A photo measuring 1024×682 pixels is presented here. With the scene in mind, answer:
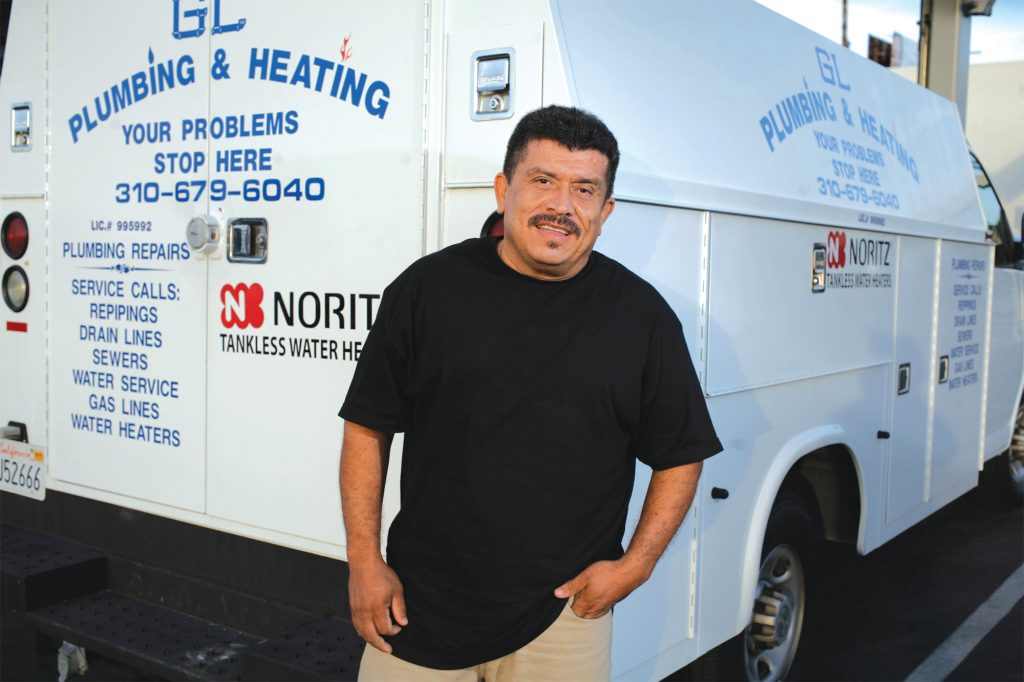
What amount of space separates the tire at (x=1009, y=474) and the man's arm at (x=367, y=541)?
19.2 feet

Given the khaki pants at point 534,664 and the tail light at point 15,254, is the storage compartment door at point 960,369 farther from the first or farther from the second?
the tail light at point 15,254

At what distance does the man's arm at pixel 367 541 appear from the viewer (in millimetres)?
1979

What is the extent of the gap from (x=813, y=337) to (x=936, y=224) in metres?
1.61

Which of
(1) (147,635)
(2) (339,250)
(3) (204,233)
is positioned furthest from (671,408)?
(1) (147,635)

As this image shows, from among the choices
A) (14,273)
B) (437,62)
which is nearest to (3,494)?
(14,273)

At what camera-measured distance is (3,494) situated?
3746 mm

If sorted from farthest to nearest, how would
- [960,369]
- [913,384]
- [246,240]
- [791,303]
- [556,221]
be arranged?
[960,369] < [913,384] < [791,303] < [246,240] < [556,221]

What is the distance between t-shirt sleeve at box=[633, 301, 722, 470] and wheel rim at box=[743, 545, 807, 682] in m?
1.64

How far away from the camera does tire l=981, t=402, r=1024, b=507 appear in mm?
6770

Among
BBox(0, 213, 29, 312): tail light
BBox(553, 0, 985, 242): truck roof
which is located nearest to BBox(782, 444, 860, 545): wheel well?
BBox(553, 0, 985, 242): truck roof

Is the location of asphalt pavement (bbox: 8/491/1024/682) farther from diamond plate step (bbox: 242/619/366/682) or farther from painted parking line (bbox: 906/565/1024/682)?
diamond plate step (bbox: 242/619/366/682)

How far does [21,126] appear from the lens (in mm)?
3592

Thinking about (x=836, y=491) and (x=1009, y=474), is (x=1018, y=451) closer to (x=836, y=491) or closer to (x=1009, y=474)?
(x=1009, y=474)

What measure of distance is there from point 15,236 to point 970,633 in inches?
174
